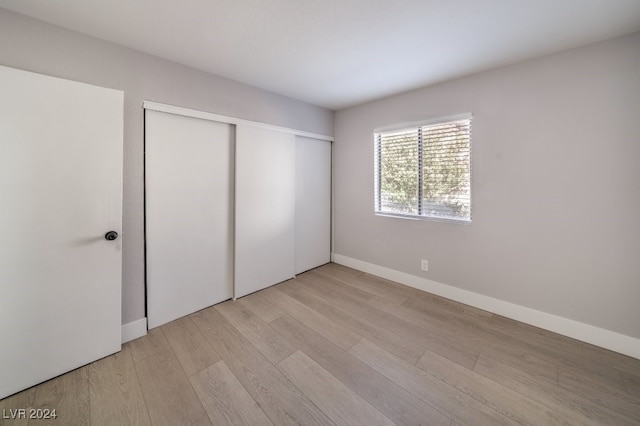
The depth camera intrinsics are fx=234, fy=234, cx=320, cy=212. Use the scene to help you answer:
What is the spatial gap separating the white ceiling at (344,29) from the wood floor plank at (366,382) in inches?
97.6

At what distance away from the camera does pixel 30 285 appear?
5.06 ft

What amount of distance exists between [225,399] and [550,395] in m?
2.05

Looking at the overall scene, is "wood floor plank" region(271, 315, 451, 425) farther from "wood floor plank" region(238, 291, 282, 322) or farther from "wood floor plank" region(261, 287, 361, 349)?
"wood floor plank" region(238, 291, 282, 322)

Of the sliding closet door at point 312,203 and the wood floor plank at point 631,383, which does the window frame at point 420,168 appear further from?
the wood floor plank at point 631,383

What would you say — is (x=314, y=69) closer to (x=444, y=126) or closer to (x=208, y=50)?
(x=208, y=50)

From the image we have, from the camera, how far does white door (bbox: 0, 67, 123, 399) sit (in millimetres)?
1480

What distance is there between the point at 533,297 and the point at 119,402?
336 centimetres

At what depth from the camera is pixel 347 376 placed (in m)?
1.63

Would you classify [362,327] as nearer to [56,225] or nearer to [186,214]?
[186,214]

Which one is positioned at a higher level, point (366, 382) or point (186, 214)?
point (186, 214)

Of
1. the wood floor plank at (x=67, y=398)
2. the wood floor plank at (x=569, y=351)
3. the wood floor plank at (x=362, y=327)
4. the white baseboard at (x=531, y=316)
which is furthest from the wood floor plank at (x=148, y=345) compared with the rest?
the wood floor plank at (x=569, y=351)

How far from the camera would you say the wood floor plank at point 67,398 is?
132 centimetres

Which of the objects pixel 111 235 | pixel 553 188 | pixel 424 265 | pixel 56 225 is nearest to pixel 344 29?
pixel 553 188

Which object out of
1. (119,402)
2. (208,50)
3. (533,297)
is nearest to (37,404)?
(119,402)
